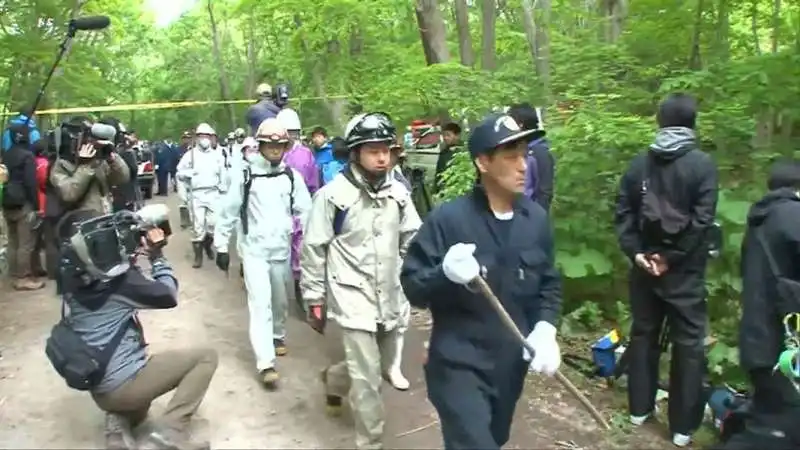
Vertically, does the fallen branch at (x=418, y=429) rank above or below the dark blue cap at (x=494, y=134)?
below

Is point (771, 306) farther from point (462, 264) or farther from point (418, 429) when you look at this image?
point (418, 429)

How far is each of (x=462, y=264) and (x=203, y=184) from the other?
9035mm

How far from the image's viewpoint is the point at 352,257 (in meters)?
5.27

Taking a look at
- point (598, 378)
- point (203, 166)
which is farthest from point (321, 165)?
point (598, 378)

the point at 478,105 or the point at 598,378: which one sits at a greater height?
the point at 478,105

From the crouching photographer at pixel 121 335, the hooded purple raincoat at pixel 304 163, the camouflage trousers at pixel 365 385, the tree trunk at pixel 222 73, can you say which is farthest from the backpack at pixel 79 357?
the tree trunk at pixel 222 73

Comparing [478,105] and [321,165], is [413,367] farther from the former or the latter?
[321,165]

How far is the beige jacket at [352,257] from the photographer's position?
207 inches

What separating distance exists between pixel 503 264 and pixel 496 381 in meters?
0.52

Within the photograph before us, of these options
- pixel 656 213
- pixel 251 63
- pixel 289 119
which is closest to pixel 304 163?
pixel 289 119

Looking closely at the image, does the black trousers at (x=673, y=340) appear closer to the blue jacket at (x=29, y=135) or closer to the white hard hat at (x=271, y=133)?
the white hard hat at (x=271, y=133)

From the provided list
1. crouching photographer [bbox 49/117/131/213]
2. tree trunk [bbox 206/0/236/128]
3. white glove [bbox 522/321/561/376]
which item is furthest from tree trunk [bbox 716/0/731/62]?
tree trunk [bbox 206/0/236/128]

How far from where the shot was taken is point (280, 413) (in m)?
6.10

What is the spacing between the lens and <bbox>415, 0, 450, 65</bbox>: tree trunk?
12.3m
